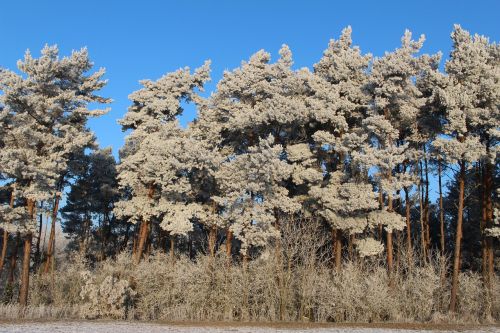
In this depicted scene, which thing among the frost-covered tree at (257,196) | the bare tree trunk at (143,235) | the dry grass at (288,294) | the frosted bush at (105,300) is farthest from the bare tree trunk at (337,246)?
the frosted bush at (105,300)

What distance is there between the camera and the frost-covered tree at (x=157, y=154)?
29.7 meters

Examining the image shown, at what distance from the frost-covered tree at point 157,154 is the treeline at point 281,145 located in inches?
3.8

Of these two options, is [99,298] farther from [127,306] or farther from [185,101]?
[185,101]

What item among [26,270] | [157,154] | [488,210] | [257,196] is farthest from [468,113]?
[26,270]

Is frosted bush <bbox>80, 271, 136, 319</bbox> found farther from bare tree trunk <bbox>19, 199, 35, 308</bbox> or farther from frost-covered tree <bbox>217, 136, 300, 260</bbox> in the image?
frost-covered tree <bbox>217, 136, 300, 260</bbox>

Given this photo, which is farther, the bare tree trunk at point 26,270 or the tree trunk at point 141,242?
the tree trunk at point 141,242

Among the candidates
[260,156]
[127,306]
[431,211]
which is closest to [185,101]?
[260,156]

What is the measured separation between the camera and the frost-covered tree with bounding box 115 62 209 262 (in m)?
29.7

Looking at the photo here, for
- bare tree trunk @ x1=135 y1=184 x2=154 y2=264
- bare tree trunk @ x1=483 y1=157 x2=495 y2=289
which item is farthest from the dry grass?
bare tree trunk @ x1=135 y1=184 x2=154 y2=264

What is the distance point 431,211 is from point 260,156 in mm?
21910

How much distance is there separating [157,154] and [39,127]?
280 inches

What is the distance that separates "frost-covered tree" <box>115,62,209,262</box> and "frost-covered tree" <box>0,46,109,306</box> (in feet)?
11.0

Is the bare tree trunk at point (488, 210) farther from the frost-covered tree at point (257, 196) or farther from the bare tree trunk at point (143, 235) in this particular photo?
the bare tree trunk at point (143, 235)

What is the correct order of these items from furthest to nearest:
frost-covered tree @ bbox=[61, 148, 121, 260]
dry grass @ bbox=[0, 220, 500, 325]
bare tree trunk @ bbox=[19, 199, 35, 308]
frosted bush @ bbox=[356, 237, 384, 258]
Result: 1. frost-covered tree @ bbox=[61, 148, 121, 260]
2. frosted bush @ bbox=[356, 237, 384, 258]
3. bare tree trunk @ bbox=[19, 199, 35, 308]
4. dry grass @ bbox=[0, 220, 500, 325]
